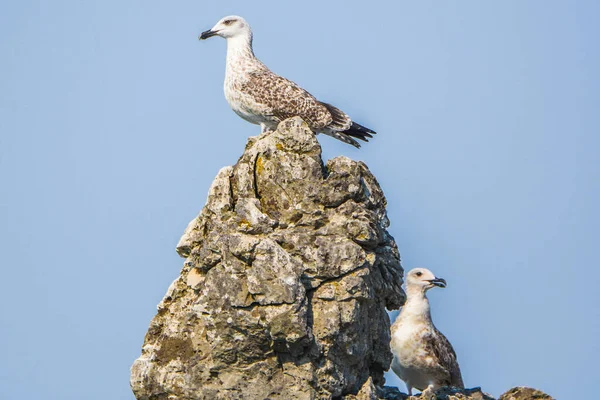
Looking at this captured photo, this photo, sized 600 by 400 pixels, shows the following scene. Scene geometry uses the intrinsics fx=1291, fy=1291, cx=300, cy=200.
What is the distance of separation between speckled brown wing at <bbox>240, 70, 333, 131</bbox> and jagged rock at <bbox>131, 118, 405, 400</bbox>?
496cm

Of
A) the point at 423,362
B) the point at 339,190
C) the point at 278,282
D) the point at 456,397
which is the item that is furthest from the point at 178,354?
the point at 423,362

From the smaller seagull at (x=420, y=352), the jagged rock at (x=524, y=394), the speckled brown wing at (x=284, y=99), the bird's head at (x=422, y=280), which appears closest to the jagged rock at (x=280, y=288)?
the jagged rock at (x=524, y=394)

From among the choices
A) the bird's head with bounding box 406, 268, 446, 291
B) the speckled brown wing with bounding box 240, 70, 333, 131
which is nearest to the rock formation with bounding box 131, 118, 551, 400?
the speckled brown wing with bounding box 240, 70, 333, 131

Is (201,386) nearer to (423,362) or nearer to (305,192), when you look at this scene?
(305,192)

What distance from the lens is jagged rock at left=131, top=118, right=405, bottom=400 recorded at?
51.5ft

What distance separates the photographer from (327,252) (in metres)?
16.0

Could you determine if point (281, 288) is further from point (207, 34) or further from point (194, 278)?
point (207, 34)

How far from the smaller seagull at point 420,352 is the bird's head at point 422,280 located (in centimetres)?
55

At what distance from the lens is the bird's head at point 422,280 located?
934 inches

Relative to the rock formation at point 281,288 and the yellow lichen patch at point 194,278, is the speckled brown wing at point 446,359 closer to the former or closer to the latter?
the rock formation at point 281,288

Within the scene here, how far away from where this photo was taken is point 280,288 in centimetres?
1554

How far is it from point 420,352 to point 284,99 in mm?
5016

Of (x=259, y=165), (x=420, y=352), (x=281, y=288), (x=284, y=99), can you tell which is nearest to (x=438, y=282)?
(x=420, y=352)

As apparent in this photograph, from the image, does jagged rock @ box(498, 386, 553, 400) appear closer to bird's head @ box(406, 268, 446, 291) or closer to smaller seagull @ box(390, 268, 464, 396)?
smaller seagull @ box(390, 268, 464, 396)
